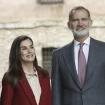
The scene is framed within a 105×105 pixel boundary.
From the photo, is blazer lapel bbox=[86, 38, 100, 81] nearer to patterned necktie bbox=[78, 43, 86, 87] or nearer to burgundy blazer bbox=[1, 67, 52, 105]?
patterned necktie bbox=[78, 43, 86, 87]

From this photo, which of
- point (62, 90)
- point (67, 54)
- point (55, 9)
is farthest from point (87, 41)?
point (55, 9)

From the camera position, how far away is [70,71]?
5.14 meters

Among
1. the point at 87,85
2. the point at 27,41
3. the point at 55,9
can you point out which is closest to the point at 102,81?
the point at 87,85

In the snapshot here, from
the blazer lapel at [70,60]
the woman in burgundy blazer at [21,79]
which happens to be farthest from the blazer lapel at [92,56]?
the woman in burgundy blazer at [21,79]

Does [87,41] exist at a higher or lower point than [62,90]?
higher

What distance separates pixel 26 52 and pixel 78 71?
0.57m

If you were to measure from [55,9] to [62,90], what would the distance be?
25.5 feet

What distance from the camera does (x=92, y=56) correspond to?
5145mm

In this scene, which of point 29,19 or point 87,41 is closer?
point 87,41

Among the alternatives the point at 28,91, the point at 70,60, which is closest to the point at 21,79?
the point at 28,91

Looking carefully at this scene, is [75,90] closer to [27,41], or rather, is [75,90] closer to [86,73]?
[86,73]

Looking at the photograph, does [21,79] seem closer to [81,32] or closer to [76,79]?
[76,79]

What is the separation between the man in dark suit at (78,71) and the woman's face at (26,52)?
0.96 ft

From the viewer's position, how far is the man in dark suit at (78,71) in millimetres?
5086
